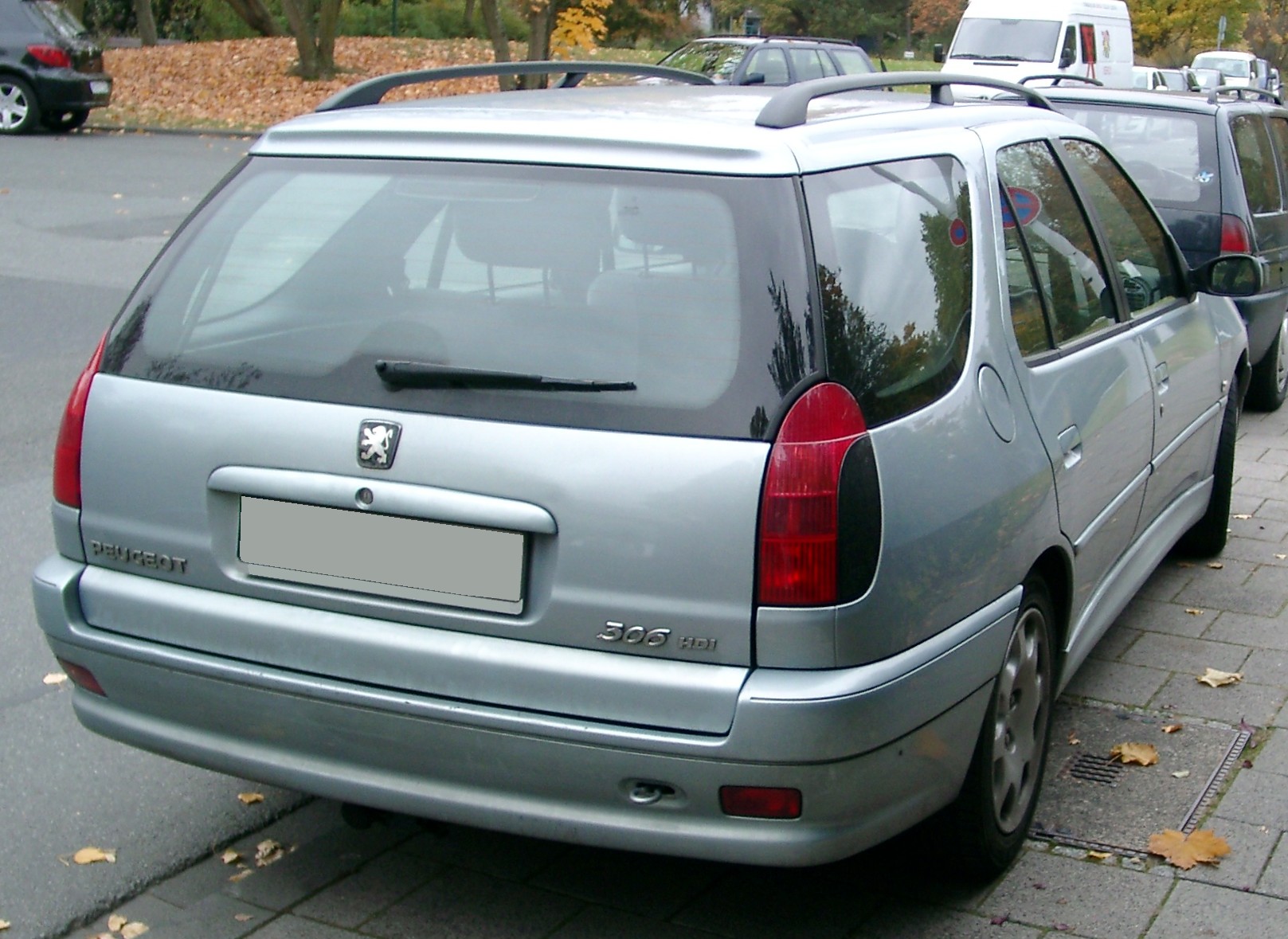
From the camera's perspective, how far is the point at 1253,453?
27.0 feet

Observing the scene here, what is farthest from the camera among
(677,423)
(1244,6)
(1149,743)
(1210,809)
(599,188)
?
(1244,6)

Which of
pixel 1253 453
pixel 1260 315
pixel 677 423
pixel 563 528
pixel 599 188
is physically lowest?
pixel 1253 453

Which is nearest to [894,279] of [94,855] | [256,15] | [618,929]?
[618,929]

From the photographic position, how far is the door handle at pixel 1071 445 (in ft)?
12.3

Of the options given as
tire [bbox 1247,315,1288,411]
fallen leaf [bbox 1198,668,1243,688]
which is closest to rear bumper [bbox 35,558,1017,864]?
fallen leaf [bbox 1198,668,1243,688]

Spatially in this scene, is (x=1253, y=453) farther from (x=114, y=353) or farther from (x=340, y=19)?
(x=340, y=19)

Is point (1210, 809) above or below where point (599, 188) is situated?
below

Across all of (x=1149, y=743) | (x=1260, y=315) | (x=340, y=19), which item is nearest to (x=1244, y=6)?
(x=340, y=19)

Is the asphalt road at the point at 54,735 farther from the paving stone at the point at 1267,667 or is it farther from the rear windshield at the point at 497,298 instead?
the paving stone at the point at 1267,667

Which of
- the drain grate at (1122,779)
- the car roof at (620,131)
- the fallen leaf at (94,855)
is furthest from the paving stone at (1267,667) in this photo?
the fallen leaf at (94,855)

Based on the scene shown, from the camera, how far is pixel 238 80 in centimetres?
2877

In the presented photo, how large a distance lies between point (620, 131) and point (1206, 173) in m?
6.28

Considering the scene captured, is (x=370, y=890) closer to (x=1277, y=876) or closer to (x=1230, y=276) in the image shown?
(x=1277, y=876)

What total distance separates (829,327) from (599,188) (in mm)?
532
